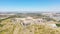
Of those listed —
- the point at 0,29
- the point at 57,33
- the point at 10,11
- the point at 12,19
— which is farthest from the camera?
the point at 10,11

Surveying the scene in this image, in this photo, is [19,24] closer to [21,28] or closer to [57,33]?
[21,28]

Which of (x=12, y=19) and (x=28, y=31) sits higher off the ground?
(x=12, y=19)

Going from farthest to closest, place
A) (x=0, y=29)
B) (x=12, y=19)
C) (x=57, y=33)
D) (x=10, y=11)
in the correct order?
(x=10, y=11)
(x=12, y=19)
(x=0, y=29)
(x=57, y=33)

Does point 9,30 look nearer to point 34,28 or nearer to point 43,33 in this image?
point 34,28

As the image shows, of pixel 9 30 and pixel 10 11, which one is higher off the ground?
pixel 10 11

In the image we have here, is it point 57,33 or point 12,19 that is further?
point 12,19

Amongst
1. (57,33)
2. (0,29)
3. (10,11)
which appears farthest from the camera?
(10,11)

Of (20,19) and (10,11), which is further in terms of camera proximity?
(10,11)

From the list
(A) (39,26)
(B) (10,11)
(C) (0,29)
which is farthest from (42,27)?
(B) (10,11)

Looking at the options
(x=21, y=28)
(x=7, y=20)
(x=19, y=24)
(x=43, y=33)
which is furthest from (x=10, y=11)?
(x=43, y=33)
